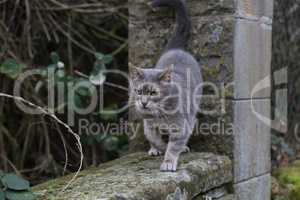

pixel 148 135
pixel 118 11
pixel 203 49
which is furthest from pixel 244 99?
pixel 118 11

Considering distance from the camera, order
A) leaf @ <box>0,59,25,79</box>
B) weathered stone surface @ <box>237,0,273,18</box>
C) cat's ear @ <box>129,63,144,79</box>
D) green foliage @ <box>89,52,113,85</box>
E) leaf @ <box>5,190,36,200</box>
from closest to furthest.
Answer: leaf @ <box>5,190,36,200</box> → cat's ear @ <box>129,63,144,79</box> → weathered stone surface @ <box>237,0,273,18</box> → leaf @ <box>0,59,25,79</box> → green foliage @ <box>89,52,113,85</box>

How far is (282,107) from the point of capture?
4.67 meters

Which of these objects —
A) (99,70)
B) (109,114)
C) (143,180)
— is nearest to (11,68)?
(99,70)

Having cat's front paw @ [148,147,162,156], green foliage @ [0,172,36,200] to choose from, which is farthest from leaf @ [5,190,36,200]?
cat's front paw @ [148,147,162,156]

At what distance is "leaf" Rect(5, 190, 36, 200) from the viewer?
1.89 meters

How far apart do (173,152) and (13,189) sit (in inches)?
34.7

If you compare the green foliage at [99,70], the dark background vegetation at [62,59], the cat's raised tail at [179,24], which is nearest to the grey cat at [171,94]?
the cat's raised tail at [179,24]

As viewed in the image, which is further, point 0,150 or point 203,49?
point 0,150

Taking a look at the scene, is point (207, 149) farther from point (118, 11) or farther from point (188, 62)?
point (118, 11)

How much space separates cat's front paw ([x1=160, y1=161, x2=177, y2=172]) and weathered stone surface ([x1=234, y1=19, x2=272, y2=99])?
636 mm

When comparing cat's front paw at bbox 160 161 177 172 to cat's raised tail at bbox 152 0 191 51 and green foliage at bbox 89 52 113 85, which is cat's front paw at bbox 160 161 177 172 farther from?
green foliage at bbox 89 52 113 85

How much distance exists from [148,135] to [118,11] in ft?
6.10

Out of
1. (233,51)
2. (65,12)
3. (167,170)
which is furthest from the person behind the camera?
(65,12)

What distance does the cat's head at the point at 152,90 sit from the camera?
8.00 ft
